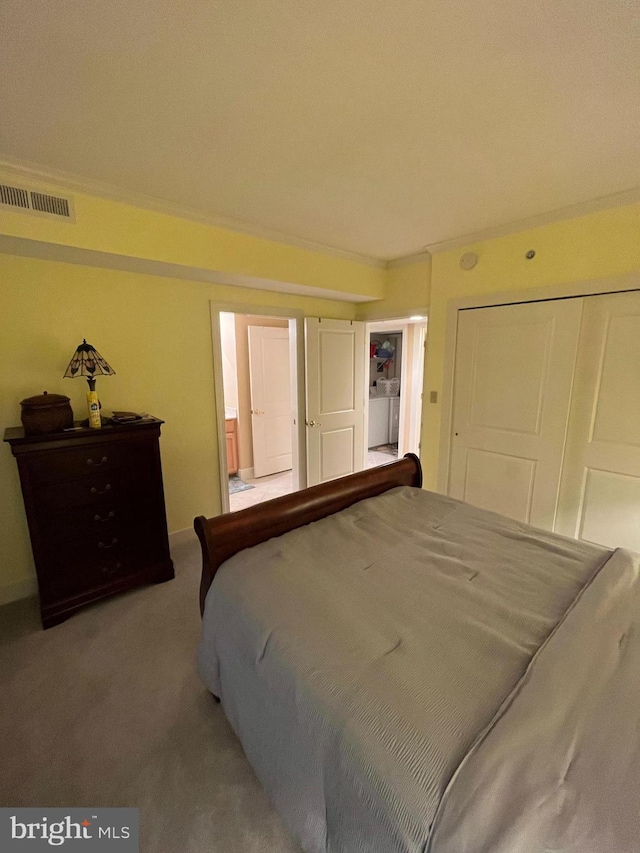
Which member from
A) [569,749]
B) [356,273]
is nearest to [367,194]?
[356,273]

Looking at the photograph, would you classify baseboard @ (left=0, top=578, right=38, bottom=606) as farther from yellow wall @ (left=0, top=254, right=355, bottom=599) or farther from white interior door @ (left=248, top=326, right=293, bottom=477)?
white interior door @ (left=248, top=326, right=293, bottom=477)

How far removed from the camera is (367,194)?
209 cm

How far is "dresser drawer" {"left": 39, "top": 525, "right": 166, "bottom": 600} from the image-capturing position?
6.78 ft

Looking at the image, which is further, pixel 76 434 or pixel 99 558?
pixel 99 558

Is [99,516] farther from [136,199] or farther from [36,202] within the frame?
[136,199]

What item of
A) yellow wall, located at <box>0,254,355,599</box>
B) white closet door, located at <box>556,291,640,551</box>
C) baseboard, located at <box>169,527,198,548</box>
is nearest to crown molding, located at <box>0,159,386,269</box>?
yellow wall, located at <box>0,254,355,599</box>

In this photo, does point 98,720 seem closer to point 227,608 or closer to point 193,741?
point 193,741

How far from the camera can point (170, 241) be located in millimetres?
2260

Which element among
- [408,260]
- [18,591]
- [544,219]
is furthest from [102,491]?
[544,219]

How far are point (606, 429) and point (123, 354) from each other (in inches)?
136

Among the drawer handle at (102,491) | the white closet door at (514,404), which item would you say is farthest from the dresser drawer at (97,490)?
the white closet door at (514,404)

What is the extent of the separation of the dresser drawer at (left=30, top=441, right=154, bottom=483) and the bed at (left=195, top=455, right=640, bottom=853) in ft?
3.42

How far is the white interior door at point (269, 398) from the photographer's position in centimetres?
448
